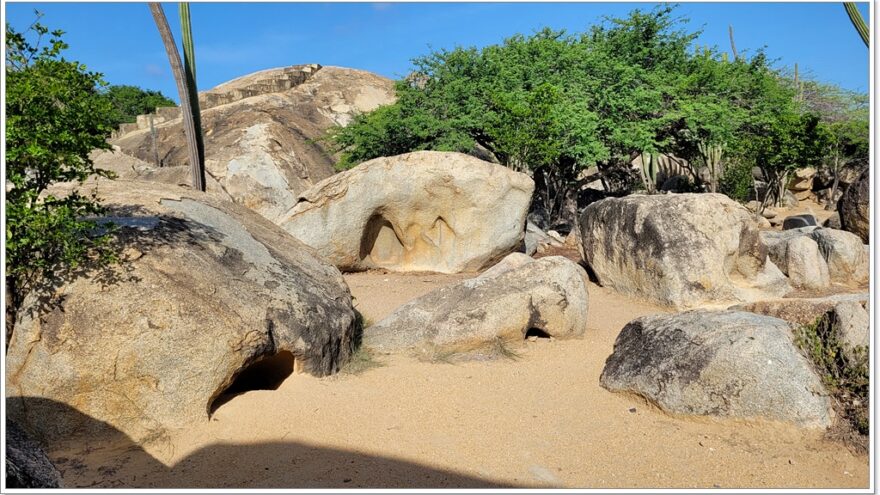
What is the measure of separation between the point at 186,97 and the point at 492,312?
6.81 m

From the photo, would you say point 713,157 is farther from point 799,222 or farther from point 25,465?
point 25,465

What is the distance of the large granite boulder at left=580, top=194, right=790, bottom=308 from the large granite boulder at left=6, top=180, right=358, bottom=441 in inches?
248

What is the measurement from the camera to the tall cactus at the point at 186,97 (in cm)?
1072

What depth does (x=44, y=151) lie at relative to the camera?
465cm

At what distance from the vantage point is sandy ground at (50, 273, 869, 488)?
470 centimetres

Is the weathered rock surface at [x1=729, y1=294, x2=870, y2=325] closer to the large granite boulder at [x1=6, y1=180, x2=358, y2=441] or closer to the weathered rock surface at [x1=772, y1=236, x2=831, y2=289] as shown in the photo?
the large granite boulder at [x1=6, y1=180, x2=358, y2=441]

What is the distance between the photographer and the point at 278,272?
21.6ft

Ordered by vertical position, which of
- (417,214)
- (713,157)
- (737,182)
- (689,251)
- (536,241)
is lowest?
(536,241)

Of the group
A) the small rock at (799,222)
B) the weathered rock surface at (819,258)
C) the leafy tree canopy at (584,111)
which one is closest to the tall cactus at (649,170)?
the leafy tree canopy at (584,111)

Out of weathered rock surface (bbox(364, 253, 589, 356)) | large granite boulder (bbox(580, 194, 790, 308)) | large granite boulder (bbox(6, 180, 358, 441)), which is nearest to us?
large granite boulder (bbox(6, 180, 358, 441))

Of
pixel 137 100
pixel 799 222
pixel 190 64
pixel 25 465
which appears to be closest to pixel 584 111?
pixel 799 222

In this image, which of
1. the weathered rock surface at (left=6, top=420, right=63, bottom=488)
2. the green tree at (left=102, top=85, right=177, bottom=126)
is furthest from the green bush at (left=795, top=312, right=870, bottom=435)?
the green tree at (left=102, top=85, right=177, bottom=126)

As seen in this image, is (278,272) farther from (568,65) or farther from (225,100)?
(225,100)

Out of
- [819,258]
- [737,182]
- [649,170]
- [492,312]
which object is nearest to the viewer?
[492,312]
